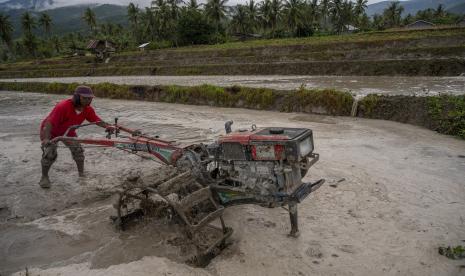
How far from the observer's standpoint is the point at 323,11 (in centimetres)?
5194

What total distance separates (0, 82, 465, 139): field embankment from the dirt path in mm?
764

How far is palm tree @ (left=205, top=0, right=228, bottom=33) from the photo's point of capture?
153 ft

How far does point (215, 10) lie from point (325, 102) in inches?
1577

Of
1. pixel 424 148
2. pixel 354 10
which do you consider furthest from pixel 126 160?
pixel 354 10

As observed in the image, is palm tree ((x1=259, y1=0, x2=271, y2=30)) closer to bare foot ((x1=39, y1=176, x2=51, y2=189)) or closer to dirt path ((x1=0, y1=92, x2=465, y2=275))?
dirt path ((x1=0, y1=92, x2=465, y2=275))

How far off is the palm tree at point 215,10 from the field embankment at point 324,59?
690 inches

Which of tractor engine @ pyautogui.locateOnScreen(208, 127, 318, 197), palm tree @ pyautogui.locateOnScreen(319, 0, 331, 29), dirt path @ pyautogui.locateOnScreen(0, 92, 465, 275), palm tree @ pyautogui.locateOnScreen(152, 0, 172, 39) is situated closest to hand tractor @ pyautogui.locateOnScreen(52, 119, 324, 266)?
tractor engine @ pyautogui.locateOnScreen(208, 127, 318, 197)

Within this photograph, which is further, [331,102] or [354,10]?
[354,10]

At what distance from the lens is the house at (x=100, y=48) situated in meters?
35.3

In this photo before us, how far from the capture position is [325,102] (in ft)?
33.9

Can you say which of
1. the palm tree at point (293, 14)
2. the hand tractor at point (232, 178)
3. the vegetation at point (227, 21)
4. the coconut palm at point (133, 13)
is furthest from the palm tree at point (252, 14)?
the hand tractor at point (232, 178)

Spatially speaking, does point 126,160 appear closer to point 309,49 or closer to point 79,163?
point 79,163

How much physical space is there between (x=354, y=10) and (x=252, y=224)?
58276mm

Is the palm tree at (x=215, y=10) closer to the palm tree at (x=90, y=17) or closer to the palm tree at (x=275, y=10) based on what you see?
the palm tree at (x=275, y=10)
